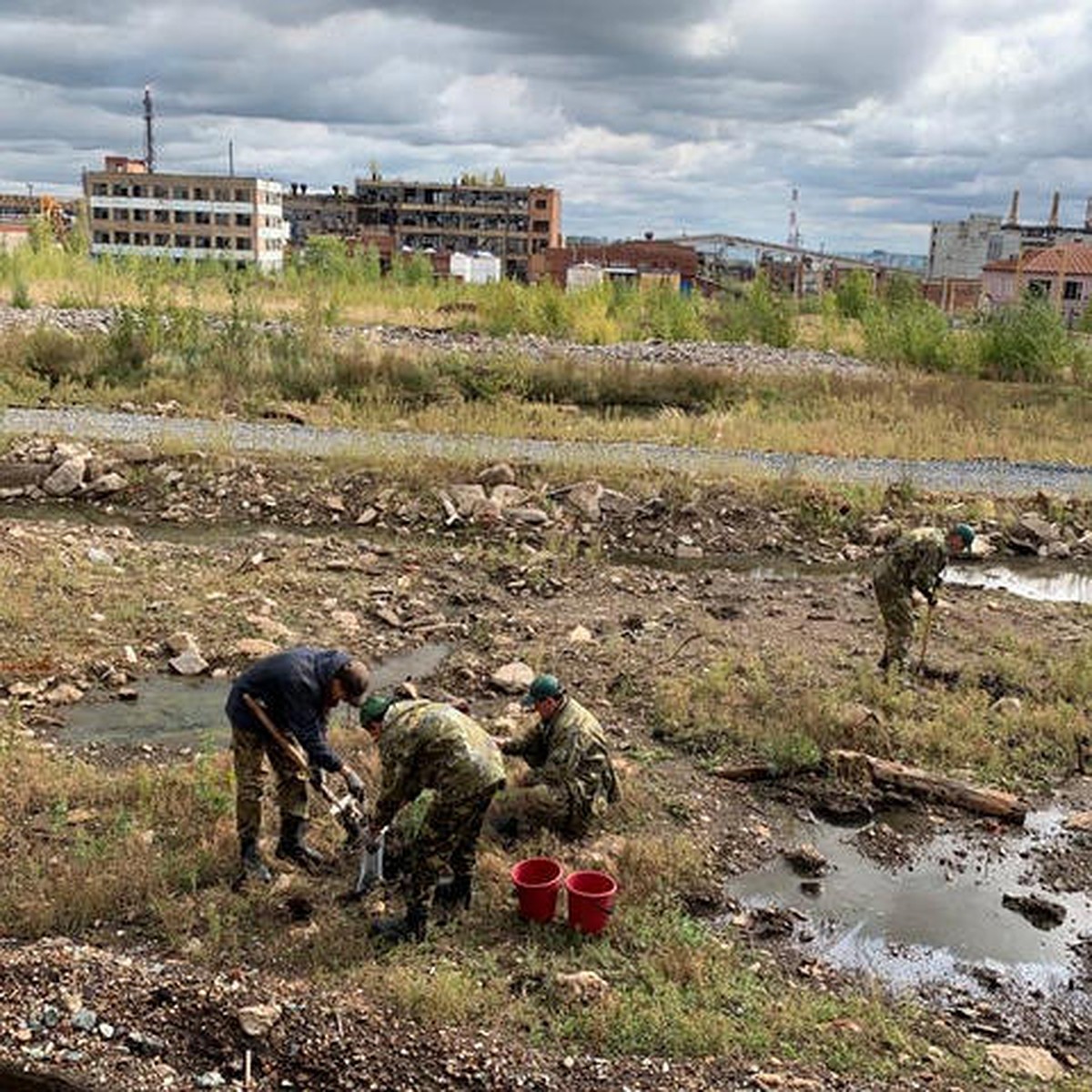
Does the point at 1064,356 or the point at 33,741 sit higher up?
the point at 1064,356

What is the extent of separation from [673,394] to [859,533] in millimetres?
10884

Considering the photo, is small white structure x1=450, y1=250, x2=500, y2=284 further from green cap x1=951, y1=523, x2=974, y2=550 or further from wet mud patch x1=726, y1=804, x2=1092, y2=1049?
wet mud patch x1=726, y1=804, x2=1092, y2=1049

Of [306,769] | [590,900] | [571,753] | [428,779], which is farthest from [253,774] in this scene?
[590,900]

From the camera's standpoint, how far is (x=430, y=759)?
535 cm

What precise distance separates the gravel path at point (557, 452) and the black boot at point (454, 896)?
10.3 metres

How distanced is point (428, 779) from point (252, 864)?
1.22 m

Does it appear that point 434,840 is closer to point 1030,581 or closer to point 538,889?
point 538,889

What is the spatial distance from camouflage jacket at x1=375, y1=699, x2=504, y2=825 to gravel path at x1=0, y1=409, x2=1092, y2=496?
10349 mm

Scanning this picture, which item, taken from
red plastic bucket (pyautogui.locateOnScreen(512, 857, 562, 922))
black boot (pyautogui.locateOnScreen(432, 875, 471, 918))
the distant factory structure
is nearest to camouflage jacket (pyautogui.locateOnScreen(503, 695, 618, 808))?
red plastic bucket (pyautogui.locateOnScreen(512, 857, 562, 922))

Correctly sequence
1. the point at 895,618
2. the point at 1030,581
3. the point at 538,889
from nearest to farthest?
1. the point at 538,889
2. the point at 895,618
3. the point at 1030,581

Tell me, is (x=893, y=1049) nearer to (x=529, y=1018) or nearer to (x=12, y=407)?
(x=529, y=1018)

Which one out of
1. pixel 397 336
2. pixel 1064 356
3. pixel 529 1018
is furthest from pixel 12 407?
pixel 1064 356

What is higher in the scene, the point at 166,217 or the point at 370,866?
the point at 166,217

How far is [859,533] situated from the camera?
14156 millimetres
